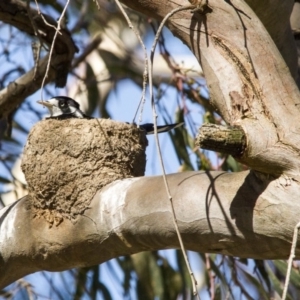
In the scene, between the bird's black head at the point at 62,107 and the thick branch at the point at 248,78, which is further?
the bird's black head at the point at 62,107

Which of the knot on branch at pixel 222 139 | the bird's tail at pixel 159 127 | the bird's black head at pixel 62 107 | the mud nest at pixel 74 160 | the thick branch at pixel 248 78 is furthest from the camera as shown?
the bird's black head at pixel 62 107

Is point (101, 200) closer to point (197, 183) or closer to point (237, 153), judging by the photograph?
point (197, 183)

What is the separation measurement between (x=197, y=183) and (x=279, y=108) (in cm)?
40

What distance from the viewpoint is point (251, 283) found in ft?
15.3

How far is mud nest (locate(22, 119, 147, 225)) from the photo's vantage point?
3.15 meters

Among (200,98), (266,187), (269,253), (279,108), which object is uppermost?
(200,98)

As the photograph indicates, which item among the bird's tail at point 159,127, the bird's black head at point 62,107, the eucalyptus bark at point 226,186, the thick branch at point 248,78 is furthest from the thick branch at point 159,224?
the bird's black head at point 62,107

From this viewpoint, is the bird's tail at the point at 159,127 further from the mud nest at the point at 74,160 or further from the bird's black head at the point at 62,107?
the bird's black head at the point at 62,107

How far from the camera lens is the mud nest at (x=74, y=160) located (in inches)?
124

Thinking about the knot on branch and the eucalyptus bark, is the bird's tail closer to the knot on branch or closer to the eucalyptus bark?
the eucalyptus bark

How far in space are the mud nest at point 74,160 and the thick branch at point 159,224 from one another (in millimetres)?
74

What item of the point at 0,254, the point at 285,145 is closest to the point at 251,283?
the point at 0,254

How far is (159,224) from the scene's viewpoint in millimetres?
2645

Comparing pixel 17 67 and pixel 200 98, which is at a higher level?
pixel 17 67
